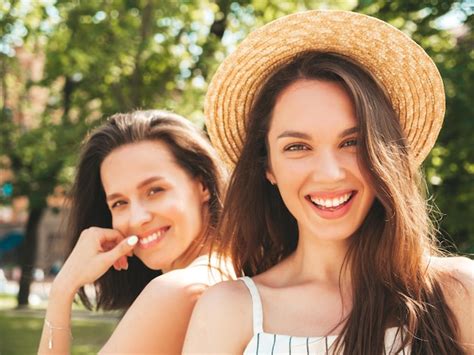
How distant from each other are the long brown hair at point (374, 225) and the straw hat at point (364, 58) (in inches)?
2.7

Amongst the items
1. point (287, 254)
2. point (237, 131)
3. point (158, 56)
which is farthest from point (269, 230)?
point (158, 56)

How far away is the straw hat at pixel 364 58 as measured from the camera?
9.22 ft

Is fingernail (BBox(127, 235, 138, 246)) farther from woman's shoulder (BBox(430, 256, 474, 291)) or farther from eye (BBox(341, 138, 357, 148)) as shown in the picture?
woman's shoulder (BBox(430, 256, 474, 291))

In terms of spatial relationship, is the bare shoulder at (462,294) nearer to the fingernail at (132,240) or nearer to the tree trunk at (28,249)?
the fingernail at (132,240)

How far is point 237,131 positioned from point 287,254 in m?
0.55

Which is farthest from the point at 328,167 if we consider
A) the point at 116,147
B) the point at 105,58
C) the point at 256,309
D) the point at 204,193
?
the point at 105,58

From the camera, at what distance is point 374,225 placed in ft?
8.75

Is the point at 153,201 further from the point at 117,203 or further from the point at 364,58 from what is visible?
the point at 364,58

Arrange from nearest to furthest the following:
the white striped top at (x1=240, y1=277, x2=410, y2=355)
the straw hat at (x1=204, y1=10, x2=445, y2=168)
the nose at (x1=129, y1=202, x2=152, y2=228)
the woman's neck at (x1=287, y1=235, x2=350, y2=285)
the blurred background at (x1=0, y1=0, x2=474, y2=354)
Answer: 1. the white striped top at (x1=240, y1=277, x2=410, y2=355)
2. the woman's neck at (x1=287, y1=235, x2=350, y2=285)
3. the straw hat at (x1=204, y1=10, x2=445, y2=168)
4. the nose at (x1=129, y1=202, x2=152, y2=228)
5. the blurred background at (x1=0, y1=0, x2=474, y2=354)

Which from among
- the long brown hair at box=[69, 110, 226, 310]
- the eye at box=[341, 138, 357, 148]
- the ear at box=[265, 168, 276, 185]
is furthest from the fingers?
the eye at box=[341, 138, 357, 148]

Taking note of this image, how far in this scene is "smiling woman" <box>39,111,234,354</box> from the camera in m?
3.30

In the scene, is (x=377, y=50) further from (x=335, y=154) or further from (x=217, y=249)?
(x=217, y=249)

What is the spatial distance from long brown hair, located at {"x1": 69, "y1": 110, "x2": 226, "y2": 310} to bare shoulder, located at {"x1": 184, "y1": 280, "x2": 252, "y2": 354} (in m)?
0.86

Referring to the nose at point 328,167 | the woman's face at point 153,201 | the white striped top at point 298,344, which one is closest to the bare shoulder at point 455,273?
the white striped top at point 298,344
